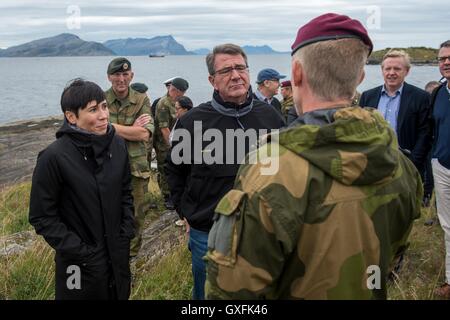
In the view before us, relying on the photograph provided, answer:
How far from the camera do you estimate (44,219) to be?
9.67 ft

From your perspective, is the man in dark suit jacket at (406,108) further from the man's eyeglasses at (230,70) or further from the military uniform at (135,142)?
the military uniform at (135,142)

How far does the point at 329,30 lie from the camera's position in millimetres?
1658

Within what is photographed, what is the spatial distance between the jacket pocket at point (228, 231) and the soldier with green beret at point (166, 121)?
5.94 meters

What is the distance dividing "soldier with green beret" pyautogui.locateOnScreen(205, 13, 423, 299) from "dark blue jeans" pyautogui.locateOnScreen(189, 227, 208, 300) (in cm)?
153

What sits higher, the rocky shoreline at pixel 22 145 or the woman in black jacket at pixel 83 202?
the woman in black jacket at pixel 83 202

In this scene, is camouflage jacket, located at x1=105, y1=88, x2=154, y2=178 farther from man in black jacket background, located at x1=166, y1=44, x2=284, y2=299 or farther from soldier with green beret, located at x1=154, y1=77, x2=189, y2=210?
soldier with green beret, located at x1=154, y1=77, x2=189, y2=210

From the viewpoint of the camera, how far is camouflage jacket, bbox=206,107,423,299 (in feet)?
4.92

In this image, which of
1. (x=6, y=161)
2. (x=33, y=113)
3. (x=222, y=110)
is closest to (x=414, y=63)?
(x=33, y=113)

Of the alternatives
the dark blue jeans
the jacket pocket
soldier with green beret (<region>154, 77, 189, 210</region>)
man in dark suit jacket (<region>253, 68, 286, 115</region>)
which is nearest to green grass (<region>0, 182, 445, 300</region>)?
the dark blue jeans

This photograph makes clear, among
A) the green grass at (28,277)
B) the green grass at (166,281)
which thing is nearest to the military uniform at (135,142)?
the green grass at (166,281)

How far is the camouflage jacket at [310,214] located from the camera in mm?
1499

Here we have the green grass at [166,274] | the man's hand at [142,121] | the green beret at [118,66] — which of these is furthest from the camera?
the green beret at [118,66]
